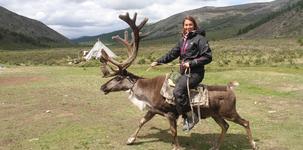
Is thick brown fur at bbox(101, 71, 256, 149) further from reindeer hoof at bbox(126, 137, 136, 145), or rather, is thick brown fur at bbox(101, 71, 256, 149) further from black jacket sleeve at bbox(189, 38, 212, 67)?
black jacket sleeve at bbox(189, 38, 212, 67)

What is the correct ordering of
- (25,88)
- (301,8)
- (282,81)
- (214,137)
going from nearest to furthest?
(214,137) < (25,88) < (282,81) < (301,8)

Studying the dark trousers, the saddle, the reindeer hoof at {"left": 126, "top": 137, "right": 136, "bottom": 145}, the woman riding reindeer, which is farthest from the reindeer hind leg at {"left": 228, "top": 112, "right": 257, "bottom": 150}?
the reindeer hoof at {"left": 126, "top": 137, "right": 136, "bottom": 145}

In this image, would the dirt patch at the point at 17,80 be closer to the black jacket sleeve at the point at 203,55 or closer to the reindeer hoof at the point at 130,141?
the reindeer hoof at the point at 130,141

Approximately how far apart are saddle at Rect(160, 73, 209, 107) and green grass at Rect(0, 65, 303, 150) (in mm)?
1623

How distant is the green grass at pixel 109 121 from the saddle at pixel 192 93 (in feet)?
5.32

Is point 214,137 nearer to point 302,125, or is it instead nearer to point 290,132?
point 290,132

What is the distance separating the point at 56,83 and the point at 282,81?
1281cm

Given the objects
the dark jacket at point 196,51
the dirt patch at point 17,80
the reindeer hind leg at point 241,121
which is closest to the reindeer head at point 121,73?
the dark jacket at point 196,51

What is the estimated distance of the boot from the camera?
12.3 meters

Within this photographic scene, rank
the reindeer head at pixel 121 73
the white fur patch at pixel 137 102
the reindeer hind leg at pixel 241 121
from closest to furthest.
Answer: the reindeer hind leg at pixel 241 121, the white fur patch at pixel 137 102, the reindeer head at pixel 121 73

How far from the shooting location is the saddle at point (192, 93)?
12.0 meters

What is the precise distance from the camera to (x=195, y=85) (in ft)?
39.4

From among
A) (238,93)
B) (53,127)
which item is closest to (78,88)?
(238,93)

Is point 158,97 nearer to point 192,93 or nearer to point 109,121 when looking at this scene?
point 192,93
